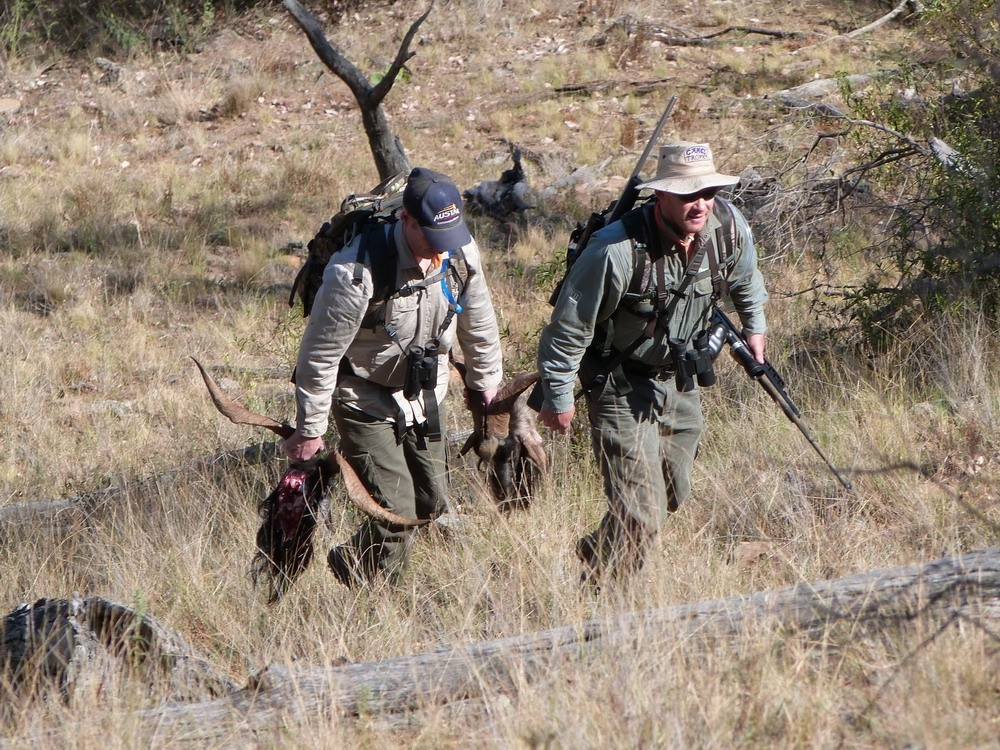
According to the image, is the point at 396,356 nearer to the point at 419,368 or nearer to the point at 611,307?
the point at 419,368

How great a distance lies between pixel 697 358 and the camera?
3936 mm

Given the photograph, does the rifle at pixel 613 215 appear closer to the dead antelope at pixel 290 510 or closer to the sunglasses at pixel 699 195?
the sunglasses at pixel 699 195

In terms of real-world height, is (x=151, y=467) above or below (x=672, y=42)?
below

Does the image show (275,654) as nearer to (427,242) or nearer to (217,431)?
(427,242)

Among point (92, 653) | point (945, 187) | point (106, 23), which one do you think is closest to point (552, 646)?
point (92, 653)

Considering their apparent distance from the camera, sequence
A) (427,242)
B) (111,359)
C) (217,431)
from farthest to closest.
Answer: (111,359), (217,431), (427,242)

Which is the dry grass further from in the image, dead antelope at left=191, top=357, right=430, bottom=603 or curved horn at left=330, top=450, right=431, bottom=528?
curved horn at left=330, top=450, right=431, bottom=528

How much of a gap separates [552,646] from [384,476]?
49.2 inches

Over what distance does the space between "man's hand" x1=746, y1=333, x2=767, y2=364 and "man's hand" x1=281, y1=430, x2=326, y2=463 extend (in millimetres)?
1803

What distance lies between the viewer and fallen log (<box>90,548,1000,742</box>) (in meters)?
3.05

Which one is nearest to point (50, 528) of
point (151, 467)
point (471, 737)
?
point (151, 467)

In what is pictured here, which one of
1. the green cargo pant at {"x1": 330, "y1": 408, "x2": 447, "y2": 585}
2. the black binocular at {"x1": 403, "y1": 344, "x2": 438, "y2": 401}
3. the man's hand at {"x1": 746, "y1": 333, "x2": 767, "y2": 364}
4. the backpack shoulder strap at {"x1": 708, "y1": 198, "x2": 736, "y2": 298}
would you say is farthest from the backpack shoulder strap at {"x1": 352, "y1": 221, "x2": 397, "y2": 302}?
the man's hand at {"x1": 746, "y1": 333, "x2": 767, "y2": 364}

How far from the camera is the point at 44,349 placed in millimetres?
8562

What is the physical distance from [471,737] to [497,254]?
25.3ft
